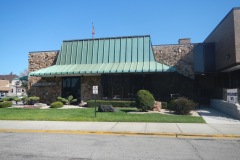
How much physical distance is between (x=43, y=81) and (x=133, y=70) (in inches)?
442

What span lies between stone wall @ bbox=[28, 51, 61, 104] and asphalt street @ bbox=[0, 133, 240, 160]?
17559 millimetres

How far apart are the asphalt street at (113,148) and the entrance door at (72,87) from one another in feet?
54.0

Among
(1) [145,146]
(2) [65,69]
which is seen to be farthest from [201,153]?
(2) [65,69]

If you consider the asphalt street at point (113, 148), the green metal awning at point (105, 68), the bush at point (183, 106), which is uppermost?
the green metal awning at point (105, 68)

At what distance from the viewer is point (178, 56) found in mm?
25688

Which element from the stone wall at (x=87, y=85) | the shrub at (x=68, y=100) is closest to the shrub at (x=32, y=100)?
the shrub at (x=68, y=100)

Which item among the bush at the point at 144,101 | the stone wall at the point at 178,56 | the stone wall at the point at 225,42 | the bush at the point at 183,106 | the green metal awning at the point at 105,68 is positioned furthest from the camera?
the stone wall at the point at 178,56

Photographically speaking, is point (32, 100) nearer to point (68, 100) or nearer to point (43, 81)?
point (43, 81)

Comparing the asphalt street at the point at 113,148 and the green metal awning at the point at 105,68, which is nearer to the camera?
the asphalt street at the point at 113,148

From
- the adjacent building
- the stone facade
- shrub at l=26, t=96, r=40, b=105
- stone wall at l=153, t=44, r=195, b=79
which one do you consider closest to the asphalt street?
the stone facade

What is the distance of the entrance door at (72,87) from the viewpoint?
2664cm

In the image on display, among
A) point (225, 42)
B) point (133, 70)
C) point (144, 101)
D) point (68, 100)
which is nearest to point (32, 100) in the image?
point (68, 100)

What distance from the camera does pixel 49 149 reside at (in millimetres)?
7820

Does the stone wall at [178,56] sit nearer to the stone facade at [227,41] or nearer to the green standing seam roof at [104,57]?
the green standing seam roof at [104,57]
